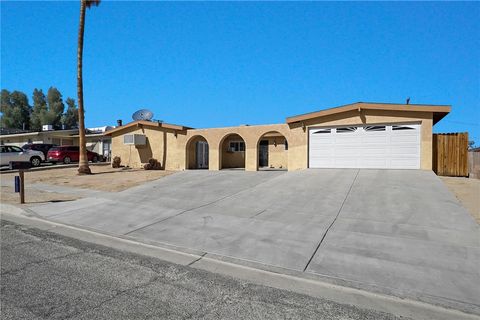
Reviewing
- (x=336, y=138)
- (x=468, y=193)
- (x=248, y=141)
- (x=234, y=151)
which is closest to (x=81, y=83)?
(x=248, y=141)

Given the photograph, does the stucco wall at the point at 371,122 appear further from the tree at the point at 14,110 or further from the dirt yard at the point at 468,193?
the tree at the point at 14,110

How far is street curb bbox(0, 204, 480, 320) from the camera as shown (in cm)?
357

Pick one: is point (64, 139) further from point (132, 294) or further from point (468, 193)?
point (468, 193)

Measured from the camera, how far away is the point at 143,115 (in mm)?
23047

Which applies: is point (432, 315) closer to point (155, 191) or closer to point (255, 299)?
point (255, 299)

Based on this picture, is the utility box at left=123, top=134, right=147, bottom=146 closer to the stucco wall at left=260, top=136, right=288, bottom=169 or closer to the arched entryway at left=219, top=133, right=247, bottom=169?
the arched entryway at left=219, top=133, right=247, bottom=169

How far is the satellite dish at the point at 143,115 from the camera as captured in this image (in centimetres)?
2286

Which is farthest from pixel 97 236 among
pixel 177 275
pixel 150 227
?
pixel 177 275

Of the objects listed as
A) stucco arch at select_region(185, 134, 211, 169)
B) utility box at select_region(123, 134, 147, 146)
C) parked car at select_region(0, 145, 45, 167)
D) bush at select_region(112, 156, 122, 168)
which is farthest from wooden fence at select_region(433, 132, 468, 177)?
parked car at select_region(0, 145, 45, 167)

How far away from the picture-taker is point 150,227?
7441mm

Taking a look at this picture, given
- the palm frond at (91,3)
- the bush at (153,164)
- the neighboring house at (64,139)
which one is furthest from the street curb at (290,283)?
the neighboring house at (64,139)

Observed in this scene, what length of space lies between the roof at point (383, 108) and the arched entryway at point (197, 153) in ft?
26.5

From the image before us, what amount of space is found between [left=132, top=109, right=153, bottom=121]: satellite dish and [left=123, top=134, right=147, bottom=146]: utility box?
1.47 m

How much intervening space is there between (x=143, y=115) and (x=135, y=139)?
2.27 m
